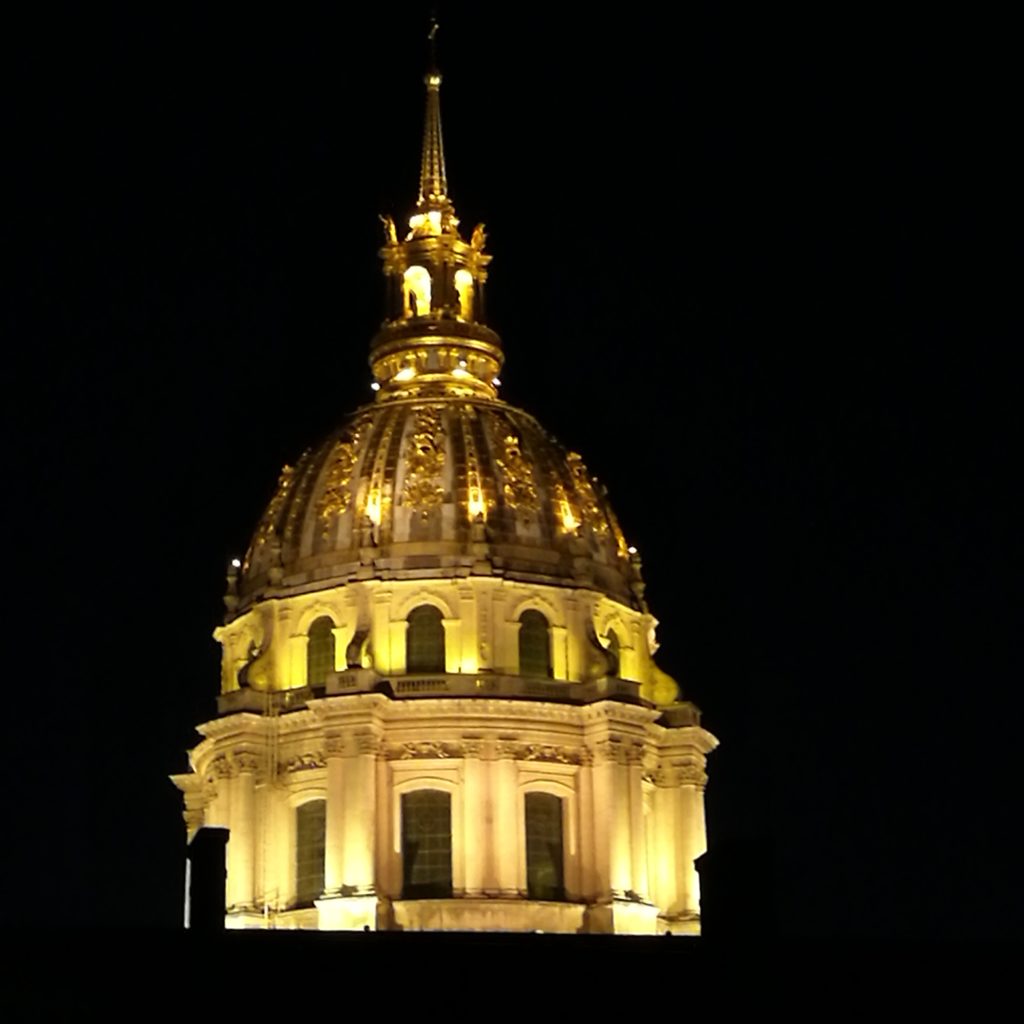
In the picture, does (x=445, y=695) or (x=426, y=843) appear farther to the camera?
(x=445, y=695)

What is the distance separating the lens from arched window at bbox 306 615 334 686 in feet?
366

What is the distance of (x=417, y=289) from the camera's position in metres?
121

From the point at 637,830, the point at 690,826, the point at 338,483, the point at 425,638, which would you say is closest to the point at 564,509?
the point at 425,638

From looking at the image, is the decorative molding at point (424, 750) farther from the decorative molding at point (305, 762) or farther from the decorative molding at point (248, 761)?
the decorative molding at point (248, 761)

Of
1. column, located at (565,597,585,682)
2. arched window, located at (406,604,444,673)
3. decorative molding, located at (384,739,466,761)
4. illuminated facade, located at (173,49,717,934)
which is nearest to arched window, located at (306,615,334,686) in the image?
illuminated facade, located at (173,49,717,934)

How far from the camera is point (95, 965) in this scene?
60625 mm

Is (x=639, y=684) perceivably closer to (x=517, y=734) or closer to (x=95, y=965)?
(x=517, y=734)

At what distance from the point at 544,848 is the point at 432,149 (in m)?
32.6

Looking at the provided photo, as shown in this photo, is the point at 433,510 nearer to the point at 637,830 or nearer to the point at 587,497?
the point at 587,497

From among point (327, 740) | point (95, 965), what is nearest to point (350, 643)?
point (327, 740)

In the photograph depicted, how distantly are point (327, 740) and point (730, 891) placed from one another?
39.6 m

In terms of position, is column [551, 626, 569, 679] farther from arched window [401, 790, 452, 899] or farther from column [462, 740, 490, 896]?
arched window [401, 790, 452, 899]

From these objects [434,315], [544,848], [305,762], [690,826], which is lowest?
[544,848]

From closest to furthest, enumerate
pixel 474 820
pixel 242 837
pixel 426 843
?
1. pixel 474 820
2. pixel 426 843
3. pixel 242 837
